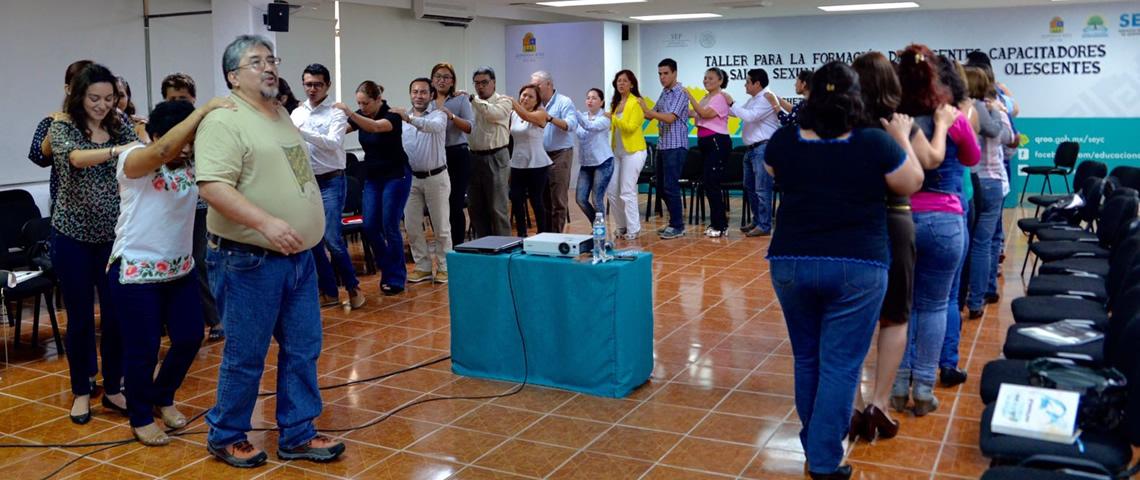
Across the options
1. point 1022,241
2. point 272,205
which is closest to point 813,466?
point 272,205

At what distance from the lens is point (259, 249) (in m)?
3.58

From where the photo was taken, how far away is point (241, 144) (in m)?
3.46

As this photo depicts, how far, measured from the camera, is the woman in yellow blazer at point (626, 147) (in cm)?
923

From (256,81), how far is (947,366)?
3.19 metres

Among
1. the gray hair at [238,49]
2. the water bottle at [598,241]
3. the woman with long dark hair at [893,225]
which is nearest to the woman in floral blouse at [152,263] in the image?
the gray hair at [238,49]

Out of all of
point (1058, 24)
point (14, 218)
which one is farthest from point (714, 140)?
point (14, 218)

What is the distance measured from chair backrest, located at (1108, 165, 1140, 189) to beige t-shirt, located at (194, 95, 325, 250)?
222 inches

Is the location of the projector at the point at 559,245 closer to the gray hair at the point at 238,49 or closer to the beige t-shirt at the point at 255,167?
the beige t-shirt at the point at 255,167

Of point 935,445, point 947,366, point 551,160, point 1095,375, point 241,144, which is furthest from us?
point 551,160

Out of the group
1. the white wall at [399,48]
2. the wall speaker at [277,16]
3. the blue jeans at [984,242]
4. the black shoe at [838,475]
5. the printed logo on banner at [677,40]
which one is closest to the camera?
the black shoe at [838,475]

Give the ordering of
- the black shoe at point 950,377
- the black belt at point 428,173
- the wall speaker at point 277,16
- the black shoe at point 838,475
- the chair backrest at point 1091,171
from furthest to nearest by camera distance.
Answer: the wall speaker at point 277,16 → the chair backrest at point 1091,171 → the black belt at point 428,173 → the black shoe at point 950,377 → the black shoe at point 838,475

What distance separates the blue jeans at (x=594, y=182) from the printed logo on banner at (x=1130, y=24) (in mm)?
6722

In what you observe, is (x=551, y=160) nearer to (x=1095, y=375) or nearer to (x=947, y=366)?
(x=947, y=366)

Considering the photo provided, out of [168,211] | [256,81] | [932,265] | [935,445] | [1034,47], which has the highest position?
[1034,47]
